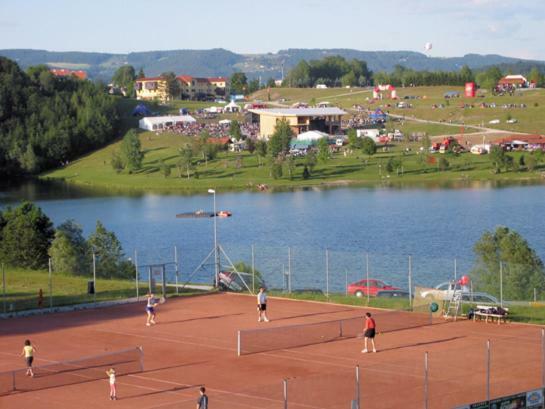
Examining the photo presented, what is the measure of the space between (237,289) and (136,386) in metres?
16.6

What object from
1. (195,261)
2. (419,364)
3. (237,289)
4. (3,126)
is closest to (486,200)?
(195,261)

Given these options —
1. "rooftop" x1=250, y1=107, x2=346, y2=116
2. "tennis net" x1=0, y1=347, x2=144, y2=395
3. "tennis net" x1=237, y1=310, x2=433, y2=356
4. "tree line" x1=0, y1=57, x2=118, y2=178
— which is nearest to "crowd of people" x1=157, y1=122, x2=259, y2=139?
"rooftop" x1=250, y1=107, x2=346, y2=116

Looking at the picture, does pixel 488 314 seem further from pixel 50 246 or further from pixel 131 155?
pixel 131 155

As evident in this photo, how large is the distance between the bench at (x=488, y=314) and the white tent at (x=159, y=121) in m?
126

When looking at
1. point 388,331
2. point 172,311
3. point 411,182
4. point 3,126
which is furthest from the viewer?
point 3,126

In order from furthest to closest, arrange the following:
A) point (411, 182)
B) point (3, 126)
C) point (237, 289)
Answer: point (3, 126), point (411, 182), point (237, 289)

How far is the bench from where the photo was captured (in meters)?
34.1

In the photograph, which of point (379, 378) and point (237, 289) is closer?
point (379, 378)

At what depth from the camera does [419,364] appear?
1122 inches

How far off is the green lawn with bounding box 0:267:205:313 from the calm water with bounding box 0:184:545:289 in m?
6.05

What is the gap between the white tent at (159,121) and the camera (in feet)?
519

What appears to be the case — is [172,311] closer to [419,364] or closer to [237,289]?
[237,289]

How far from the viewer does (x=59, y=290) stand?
42.8 m

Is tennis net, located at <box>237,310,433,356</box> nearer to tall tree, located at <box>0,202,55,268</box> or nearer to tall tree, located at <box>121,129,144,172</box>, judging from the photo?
tall tree, located at <box>0,202,55,268</box>
